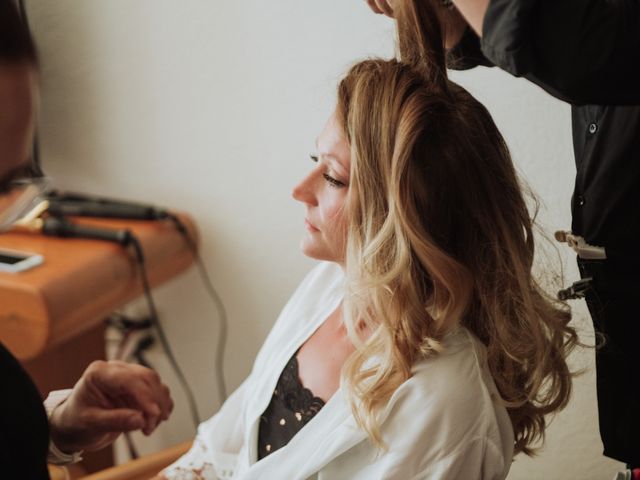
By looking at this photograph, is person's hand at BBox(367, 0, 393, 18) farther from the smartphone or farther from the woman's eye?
the smartphone

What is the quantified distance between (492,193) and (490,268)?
0.09 metres

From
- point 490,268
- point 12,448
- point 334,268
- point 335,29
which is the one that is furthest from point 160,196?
point 12,448

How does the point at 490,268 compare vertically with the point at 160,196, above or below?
above

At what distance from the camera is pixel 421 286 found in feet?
3.38

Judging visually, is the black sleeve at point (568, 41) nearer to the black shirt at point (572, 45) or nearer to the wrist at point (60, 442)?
the black shirt at point (572, 45)

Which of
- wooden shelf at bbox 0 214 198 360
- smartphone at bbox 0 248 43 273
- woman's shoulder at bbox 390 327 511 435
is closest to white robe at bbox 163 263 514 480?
woman's shoulder at bbox 390 327 511 435

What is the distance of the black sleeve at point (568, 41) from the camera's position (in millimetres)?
765

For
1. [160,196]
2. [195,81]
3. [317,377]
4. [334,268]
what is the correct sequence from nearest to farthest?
[317,377], [334,268], [195,81], [160,196]

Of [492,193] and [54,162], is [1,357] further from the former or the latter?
[54,162]

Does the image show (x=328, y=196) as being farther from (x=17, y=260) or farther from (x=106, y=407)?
(x=17, y=260)

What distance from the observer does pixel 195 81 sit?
67.5 inches

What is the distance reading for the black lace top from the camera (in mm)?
1125

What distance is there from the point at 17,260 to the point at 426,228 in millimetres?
895

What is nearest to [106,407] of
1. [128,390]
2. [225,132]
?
[128,390]
